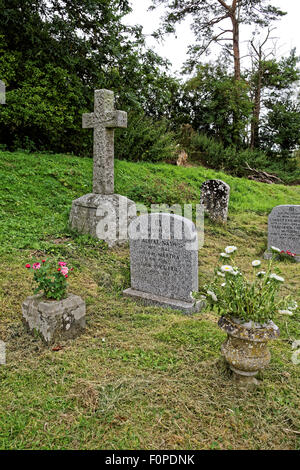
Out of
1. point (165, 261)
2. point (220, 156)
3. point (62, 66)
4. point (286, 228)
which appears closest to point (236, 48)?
point (220, 156)

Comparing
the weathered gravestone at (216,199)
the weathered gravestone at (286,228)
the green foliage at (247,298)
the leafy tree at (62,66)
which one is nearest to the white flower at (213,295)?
the green foliage at (247,298)

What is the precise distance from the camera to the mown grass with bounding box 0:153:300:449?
6.70 feet

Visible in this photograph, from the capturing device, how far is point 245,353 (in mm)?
2367

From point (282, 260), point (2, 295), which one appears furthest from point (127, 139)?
point (2, 295)

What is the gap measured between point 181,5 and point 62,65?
11.0m

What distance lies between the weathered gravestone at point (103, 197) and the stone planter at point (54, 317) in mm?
2355

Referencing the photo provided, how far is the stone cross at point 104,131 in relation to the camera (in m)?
5.41

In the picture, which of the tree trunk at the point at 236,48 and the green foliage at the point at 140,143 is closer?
the green foliage at the point at 140,143

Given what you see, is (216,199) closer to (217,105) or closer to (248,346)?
(248,346)

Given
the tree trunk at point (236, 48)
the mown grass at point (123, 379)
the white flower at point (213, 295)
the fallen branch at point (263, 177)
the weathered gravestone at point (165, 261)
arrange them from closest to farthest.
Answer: the mown grass at point (123, 379) < the white flower at point (213, 295) < the weathered gravestone at point (165, 261) < the fallen branch at point (263, 177) < the tree trunk at point (236, 48)

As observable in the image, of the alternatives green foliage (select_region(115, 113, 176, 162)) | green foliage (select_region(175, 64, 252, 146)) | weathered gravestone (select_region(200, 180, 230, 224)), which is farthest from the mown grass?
green foliage (select_region(175, 64, 252, 146))

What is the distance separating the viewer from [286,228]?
22.4ft

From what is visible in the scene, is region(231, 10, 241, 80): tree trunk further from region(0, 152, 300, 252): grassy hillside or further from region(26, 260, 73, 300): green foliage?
region(26, 260, 73, 300): green foliage

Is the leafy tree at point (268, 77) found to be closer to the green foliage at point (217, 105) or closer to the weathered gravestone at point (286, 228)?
the green foliage at point (217, 105)
